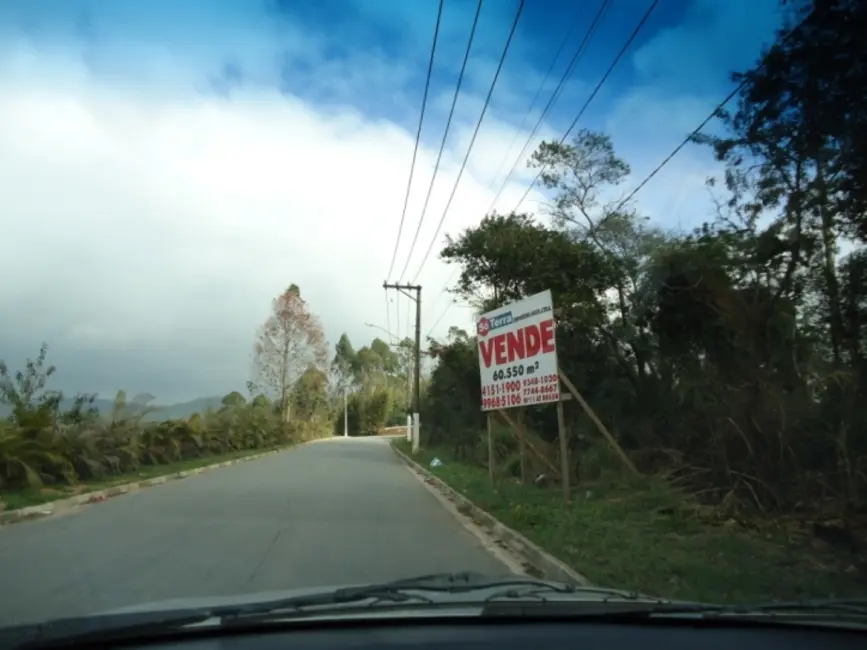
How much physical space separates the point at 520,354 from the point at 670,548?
6.50 metres

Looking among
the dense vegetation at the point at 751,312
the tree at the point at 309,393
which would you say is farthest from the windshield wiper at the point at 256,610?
the tree at the point at 309,393

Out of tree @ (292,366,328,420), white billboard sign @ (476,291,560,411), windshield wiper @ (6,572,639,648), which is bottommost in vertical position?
windshield wiper @ (6,572,639,648)

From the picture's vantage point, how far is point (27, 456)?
17.5 m

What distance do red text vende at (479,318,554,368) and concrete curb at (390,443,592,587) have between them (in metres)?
2.87

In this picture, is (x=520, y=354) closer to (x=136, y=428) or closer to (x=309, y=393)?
(x=136, y=428)

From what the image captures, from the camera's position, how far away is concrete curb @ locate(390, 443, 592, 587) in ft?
26.6

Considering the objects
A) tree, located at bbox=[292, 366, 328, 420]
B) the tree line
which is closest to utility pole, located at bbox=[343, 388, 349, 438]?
the tree line

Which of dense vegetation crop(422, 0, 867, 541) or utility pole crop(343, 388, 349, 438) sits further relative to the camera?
utility pole crop(343, 388, 349, 438)

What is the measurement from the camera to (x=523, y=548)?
10094 millimetres

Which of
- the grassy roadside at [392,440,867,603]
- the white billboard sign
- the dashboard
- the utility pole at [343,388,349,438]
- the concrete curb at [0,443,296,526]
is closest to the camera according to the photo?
the dashboard

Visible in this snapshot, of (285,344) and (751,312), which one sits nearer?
(751,312)

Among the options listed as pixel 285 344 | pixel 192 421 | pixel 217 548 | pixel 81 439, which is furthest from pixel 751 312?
pixel 285 344

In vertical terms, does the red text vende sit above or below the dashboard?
above

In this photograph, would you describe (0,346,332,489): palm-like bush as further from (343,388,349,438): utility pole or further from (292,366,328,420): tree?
(343,388,349,438): utility pole
